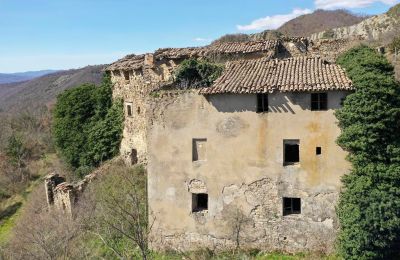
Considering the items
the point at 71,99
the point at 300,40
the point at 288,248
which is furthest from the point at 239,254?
the point at 71,99

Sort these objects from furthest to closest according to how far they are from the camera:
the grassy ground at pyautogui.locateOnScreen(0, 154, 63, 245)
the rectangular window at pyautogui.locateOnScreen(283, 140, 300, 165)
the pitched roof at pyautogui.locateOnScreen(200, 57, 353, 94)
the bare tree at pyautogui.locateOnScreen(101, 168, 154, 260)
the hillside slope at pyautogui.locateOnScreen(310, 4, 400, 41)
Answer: the hillside slope at pyautogui.locateOnScreen(310, 4, 400, 41), the grassy ground at pyautogui.locateOnScreen(0, 154, 63, 245), the bare tree at pyautogui.locateOnScreen(101, 168, 154, 260), the rectangular window at pyautogui.locateOnScreen(283, 140, 300, 165), the pitched roof at pyautogui.locateOnScreen(200, 57, 353, 94)

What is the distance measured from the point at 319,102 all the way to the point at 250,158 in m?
3.41

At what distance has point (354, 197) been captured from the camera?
15.1 m

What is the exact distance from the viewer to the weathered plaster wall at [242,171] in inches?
646

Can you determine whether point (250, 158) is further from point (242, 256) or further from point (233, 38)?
point (233, 38)

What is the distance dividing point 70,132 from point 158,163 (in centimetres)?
1554

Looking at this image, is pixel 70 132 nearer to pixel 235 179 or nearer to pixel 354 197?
pixel 235 179

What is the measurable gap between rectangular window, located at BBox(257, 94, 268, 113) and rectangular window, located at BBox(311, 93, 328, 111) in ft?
5.66

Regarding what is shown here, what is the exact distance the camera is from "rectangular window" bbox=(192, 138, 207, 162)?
58.4 ft

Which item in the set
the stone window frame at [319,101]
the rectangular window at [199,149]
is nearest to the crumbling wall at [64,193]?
the rectangular window at [199,149]

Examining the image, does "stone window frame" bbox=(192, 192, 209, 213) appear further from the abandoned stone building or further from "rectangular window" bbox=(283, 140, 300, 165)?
"rectangular window" bbox=(283, 140, 300, 165)

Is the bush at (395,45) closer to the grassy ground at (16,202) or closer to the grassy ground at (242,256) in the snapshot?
the grassy ground at (242,256)

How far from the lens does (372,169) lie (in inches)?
589

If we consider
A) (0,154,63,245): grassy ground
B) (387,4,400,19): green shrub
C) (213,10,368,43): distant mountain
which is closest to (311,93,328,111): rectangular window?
(0,154,63,245): grassy ground
